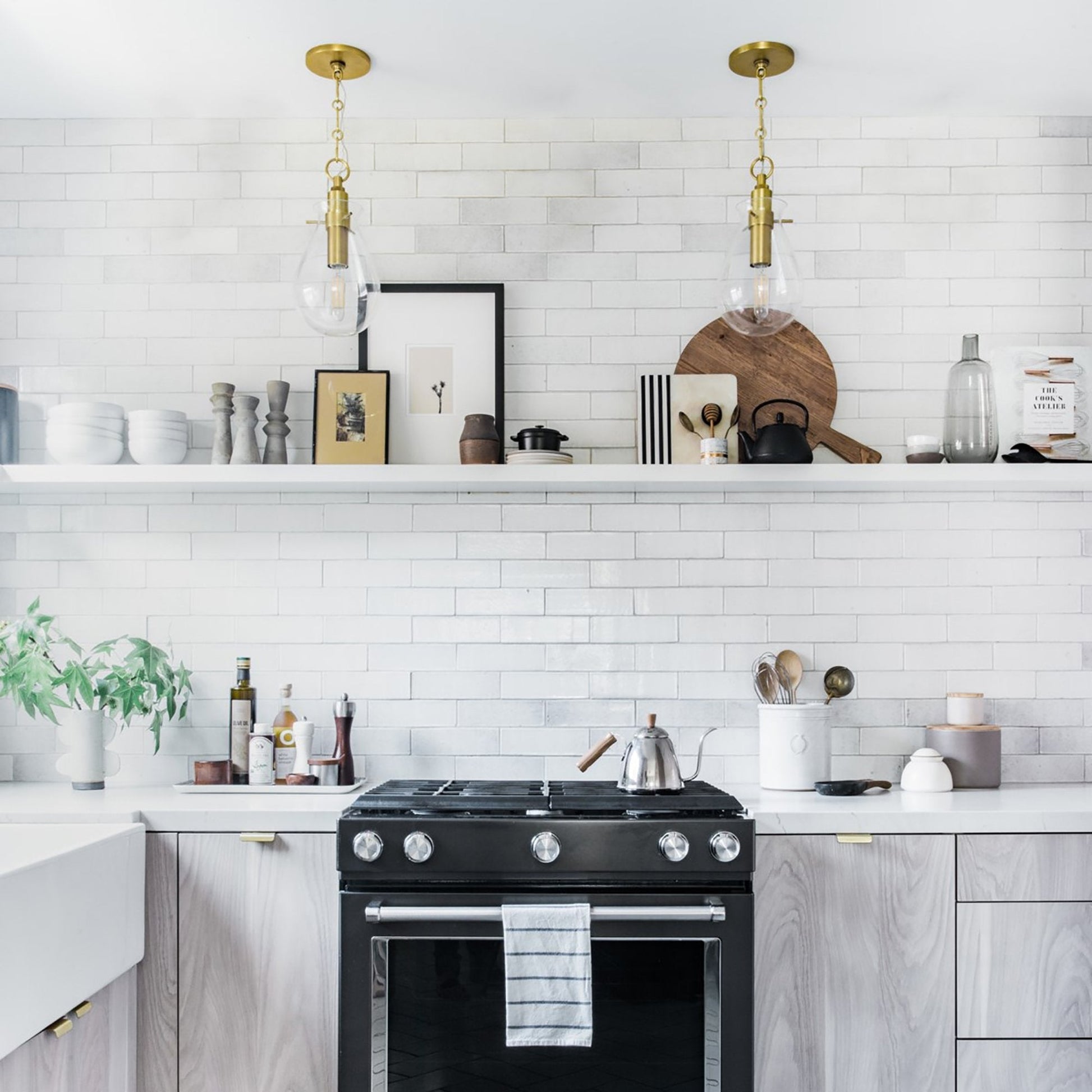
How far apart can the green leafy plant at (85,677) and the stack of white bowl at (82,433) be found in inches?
16.7

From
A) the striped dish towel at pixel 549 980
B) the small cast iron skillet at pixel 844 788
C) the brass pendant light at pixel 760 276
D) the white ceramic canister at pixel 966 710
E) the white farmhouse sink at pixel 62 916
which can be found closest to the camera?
A: the white farmhouse sink at pixel 62 916

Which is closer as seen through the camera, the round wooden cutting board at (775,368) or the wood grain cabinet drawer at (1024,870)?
the wood grain cabinet drawer at (1024,870)

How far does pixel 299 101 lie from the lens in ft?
9.68

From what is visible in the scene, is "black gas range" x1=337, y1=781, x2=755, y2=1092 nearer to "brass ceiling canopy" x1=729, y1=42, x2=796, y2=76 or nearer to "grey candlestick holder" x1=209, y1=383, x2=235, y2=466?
"grey candlestick holder" x1=209, y1=383, x2=235, y2=466

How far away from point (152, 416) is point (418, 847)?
4.74 ft

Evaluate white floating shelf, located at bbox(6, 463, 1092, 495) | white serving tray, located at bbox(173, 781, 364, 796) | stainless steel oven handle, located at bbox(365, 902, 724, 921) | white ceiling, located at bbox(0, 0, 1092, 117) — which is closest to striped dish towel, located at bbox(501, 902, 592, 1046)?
stainless steel oven handle, located at bbox(365, 902, 724, 921)

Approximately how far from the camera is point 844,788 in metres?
2.60

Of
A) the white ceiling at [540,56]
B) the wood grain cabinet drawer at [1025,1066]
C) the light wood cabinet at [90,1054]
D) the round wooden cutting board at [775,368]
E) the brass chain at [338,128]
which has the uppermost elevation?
the white ceiling at [540,56]

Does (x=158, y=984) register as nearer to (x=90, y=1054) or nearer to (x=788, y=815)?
(x=90, y=1054)

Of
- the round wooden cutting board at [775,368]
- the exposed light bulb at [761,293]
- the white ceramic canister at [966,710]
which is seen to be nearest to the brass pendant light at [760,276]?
the exposed light bulb at [761,293]

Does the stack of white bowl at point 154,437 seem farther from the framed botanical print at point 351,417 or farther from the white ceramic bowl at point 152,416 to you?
the framed botanical print at point 351,417

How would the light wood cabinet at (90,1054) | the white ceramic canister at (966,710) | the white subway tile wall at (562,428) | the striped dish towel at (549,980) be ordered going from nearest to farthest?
the light wood cabinet at (90,1054)
the striped dish towel at (549,980)
the white ceramic canister at (966,710)
the white subway tile wall at (562,428)

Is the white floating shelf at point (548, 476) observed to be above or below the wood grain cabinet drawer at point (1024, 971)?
above

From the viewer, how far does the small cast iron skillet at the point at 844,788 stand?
260 centimetres
